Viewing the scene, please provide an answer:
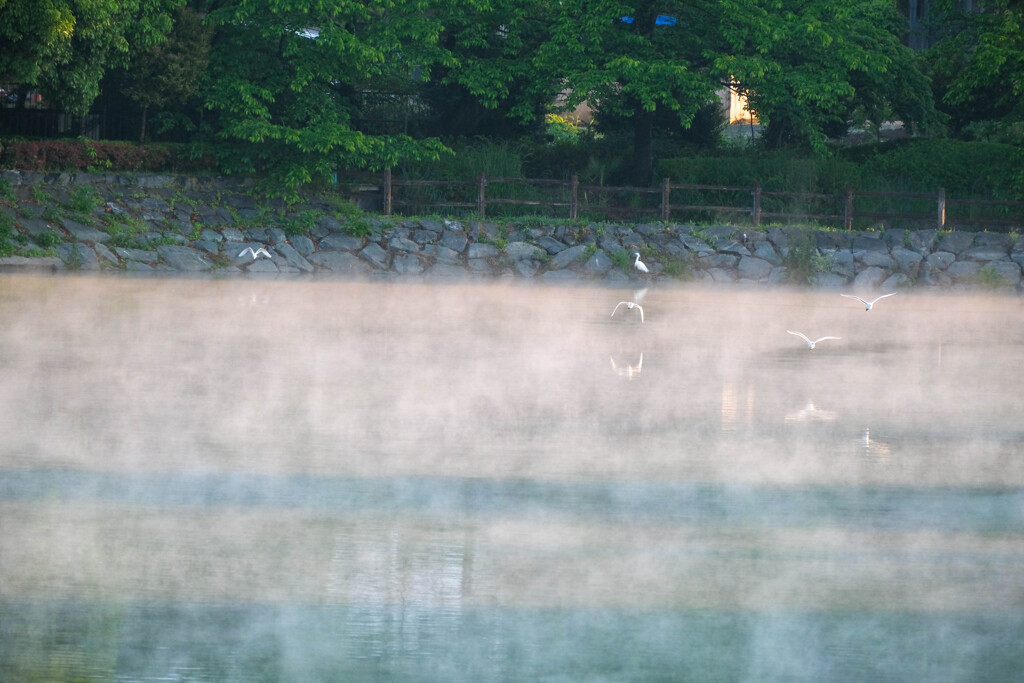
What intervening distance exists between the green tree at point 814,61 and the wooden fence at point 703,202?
5.30ft

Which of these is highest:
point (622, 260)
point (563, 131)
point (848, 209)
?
point (563, 131)

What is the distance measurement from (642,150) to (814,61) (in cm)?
460

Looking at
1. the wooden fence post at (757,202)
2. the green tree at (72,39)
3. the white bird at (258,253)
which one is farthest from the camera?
the wooden fence post at (757,202)

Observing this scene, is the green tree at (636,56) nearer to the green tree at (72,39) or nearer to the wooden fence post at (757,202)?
the wooden fence post at (757,202)

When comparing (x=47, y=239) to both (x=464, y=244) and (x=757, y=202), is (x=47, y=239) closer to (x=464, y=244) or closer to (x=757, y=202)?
(x=464, y=244)

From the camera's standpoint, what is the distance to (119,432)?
8883mm

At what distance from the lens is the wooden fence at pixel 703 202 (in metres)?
28.9

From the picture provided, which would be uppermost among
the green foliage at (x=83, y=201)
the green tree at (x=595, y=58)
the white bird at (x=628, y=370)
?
the green tree at (x=595, y=58)

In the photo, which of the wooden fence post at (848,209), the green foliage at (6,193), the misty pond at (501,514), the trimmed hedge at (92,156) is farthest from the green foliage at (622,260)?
the misty pond at (501,514)

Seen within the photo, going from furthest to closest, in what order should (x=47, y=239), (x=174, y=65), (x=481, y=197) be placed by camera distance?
(x=481, y=197) < (x=174, y=65) < (x=47, y=239)

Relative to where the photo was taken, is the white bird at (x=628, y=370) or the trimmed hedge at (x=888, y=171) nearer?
the white bird at (x=628, y=370)

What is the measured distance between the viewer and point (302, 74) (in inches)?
1133

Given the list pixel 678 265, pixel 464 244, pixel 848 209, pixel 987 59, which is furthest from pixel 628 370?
pixel 987 59

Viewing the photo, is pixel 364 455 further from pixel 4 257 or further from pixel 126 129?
pixel 126 129
